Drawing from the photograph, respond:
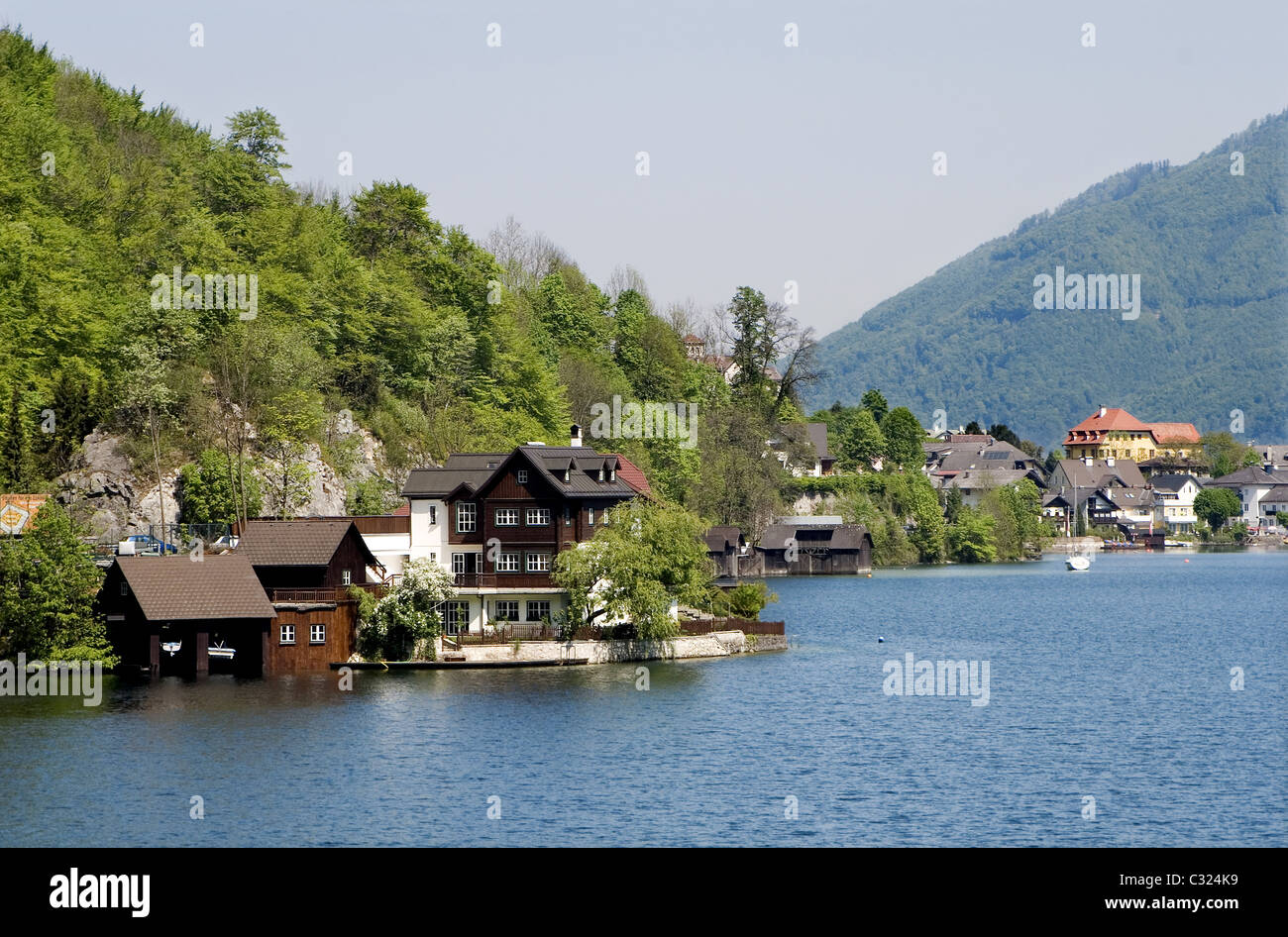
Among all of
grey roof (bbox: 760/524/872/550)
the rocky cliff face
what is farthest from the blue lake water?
grey roof (bbox: 760/524/872/550)

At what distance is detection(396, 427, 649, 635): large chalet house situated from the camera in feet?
197

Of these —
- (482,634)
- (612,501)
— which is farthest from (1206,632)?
(482,634)

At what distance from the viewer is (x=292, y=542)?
57.4 metres

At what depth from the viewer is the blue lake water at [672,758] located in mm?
32688

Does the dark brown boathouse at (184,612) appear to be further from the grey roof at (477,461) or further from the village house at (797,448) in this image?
the village house at (797,448)

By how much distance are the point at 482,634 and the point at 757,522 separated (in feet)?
260

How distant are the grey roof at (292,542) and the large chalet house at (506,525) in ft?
13.8

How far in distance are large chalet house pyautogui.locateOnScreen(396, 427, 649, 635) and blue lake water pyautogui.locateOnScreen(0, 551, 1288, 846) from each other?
477 centimetres

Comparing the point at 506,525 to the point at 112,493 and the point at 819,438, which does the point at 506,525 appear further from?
the point at 819,438

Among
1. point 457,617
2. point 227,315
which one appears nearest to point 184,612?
point 457,617

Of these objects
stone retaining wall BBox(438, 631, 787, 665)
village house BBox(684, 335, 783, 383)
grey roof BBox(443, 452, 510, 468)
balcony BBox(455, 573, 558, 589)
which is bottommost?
stone retaining wall BBox(438, 631, 787, 665)

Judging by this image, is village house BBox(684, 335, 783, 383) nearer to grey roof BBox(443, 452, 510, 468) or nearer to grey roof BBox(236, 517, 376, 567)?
grey roof BBox(443, 452, 510, 468)

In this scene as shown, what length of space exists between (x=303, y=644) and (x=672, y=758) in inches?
838
